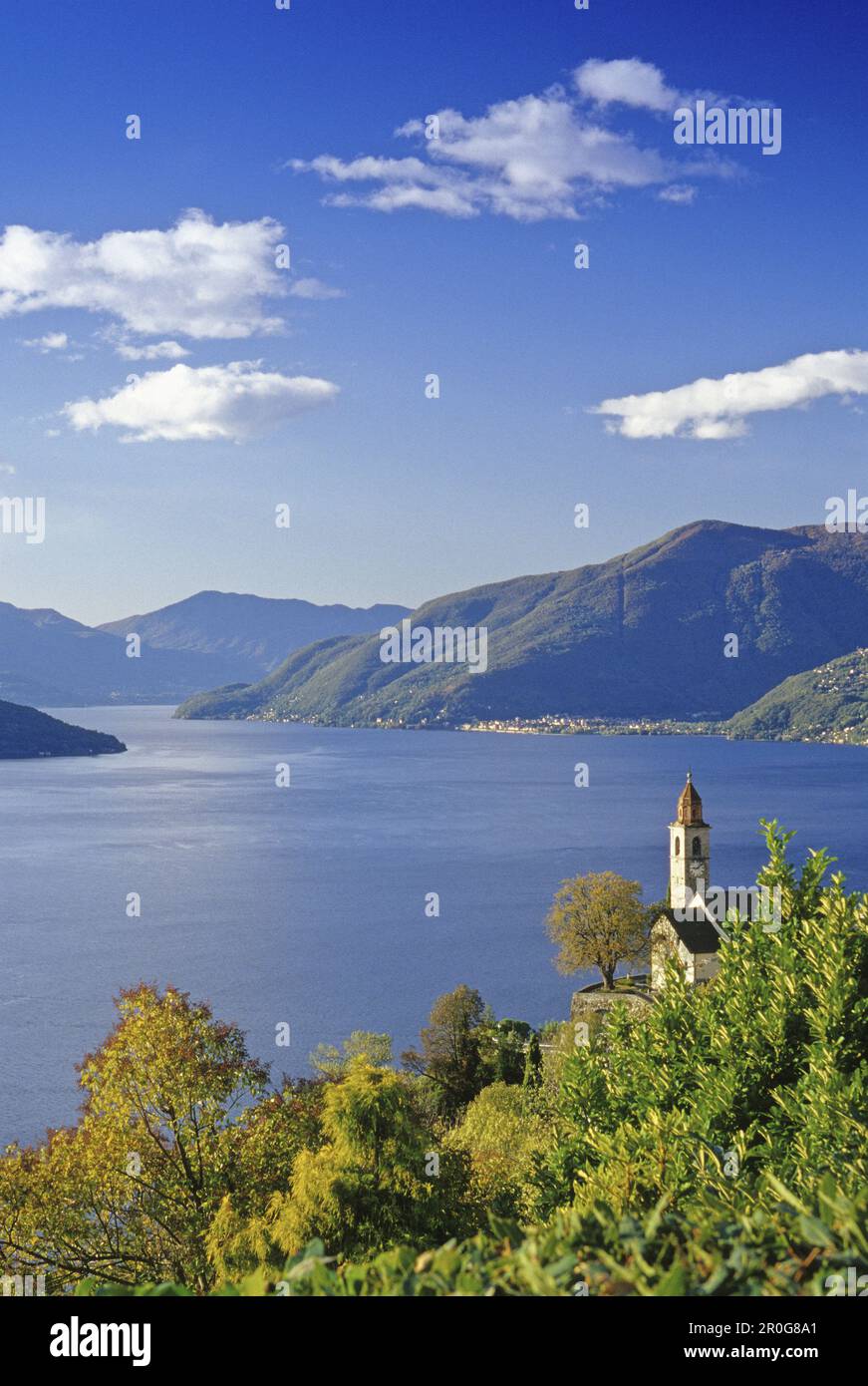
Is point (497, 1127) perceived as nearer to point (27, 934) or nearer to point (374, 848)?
point (27, 934)

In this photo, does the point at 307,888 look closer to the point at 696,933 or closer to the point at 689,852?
the point at 689,852

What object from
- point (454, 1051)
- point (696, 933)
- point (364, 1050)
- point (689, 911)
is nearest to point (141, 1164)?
point (364, 1050)

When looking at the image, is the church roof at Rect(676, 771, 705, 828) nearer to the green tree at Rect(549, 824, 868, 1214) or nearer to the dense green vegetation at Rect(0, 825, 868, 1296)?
the dense green vegetation at Rect(0, 825, 868, 1296)

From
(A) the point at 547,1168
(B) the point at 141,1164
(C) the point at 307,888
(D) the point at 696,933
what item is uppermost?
(A) the point at 547,1168

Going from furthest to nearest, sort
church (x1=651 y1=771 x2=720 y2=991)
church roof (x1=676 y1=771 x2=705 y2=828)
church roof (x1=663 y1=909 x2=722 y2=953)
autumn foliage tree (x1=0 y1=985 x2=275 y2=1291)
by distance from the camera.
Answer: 1. church roof (x1=676 y1=771 x2=705 y2=828)
2. church roof (x1=663 y1=909 x2=722 y2=953)
3. church (x1=651 y1=771 x2=720 y2=991)
4. autumn foliage tree (x1=0 y1=985 x2=275 y2=1291)

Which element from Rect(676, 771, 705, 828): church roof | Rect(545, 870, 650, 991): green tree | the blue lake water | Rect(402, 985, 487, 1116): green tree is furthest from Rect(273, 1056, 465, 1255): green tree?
Rect(676, 771, 705, 828): church roof

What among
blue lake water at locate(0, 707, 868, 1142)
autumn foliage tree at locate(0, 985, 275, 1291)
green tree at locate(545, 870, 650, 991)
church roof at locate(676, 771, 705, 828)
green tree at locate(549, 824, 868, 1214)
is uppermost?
green tree at locate(549, 824, 868, 1214)
